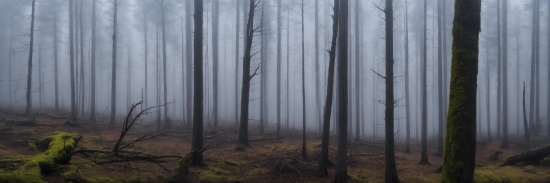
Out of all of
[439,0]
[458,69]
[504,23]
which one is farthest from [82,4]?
[504,23]

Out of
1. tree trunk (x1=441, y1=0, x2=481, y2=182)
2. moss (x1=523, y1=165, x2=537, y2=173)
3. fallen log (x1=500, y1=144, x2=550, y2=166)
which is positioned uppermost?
tree trunk (x1=441, y1=0, x2=481, y2=182)

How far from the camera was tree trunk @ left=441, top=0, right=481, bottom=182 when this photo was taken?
6.65 m

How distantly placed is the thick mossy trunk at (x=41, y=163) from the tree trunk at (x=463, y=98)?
814 centimetres

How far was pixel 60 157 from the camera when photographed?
9047 millimetres

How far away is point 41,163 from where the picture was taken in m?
8.09

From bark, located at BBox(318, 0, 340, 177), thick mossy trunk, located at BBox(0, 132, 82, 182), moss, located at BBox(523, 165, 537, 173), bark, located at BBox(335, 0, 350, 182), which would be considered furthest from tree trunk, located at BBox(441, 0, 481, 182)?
moss, located at BBox(523, 165, 537, 173)

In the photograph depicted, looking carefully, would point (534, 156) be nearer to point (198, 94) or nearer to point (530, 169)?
point (530, 169)

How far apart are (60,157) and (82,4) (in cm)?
2549

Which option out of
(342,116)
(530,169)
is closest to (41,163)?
(342,116)

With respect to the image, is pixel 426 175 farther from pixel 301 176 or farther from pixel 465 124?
pixel 465 124

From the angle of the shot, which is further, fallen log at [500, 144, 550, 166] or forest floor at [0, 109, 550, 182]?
fallen log at [500, 144, 550, 166]

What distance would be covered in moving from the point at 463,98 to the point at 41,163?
9150 mm

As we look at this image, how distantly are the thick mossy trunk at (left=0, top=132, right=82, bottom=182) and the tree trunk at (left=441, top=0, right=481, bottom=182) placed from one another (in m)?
8.14

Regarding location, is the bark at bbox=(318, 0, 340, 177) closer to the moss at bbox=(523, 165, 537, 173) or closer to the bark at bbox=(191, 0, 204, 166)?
the bark at bbox=(191, 0, 204, 166)
